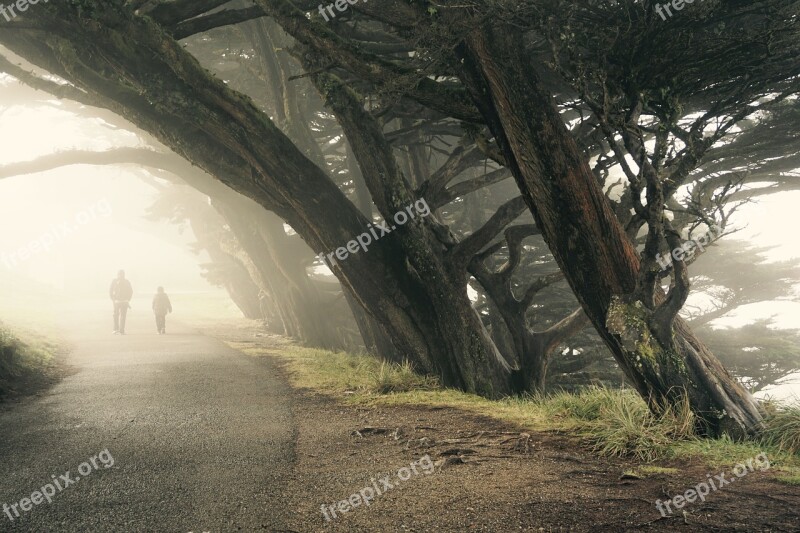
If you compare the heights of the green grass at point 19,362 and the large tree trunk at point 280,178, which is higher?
the large tree trunk at point 280,178

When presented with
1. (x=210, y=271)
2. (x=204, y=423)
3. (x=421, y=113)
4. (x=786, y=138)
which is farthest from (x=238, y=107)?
(x=210, y=271)

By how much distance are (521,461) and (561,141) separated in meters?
2.83

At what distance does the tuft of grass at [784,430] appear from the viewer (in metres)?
4.36

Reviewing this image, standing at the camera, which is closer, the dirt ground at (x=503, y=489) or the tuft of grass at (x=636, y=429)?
the dirt ground at (x=503, y=489)

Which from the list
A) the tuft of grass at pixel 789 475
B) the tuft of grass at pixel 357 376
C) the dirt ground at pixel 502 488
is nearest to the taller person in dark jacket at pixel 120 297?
the tuft of grass at pixel 357 376

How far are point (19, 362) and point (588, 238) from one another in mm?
8724

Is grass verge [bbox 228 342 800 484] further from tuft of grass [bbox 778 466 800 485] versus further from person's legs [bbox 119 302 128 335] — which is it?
person's legs [bbox 119 302 128 335]

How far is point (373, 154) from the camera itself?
24.3ft

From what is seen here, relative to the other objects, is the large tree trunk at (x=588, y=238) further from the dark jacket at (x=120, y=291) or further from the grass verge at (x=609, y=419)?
the dark jacket at (x=120, y=291)

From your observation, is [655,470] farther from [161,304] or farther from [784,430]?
[161,304]

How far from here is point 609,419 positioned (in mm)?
4527

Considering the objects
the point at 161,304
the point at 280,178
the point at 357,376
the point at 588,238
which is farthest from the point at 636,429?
the point at 161,304

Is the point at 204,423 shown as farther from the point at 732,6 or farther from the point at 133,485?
the point at 732,6

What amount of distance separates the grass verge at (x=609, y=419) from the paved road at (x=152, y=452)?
4.68 ft
